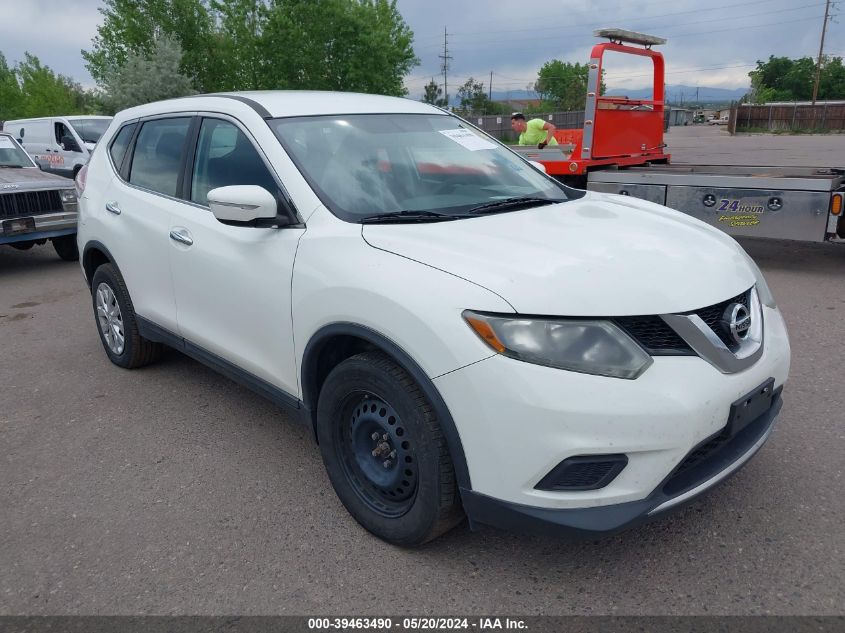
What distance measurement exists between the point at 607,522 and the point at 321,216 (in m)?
1.65

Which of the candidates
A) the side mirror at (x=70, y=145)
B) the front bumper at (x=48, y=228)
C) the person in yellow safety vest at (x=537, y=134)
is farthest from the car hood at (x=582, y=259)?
the side mirror at (x=70, y=145)

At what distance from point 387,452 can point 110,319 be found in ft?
9.99

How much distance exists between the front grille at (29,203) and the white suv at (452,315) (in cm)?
557

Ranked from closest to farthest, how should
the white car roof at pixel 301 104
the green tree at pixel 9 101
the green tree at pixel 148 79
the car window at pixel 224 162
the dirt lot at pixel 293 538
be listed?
the dirt lot at pixel 293 538 < the car window at pixel 224 162 < the white car roof at pixel 301 104 < the green tree at pixel 148 79 < the green tree at pixel 9 101

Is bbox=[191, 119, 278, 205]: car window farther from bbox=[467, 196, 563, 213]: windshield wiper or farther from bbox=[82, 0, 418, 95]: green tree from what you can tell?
bbox=[82, 0, 418, 95]: green tree

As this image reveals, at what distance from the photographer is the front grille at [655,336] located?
227 centimetres

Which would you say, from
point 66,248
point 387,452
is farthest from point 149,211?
point 66,248

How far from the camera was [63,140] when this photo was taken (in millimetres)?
15805

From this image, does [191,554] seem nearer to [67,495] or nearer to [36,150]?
[67,495]

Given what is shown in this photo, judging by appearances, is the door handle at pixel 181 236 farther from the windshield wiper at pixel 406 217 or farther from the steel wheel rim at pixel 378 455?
the steel wheel rim at pixel 378 455

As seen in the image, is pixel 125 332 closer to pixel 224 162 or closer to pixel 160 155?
pixel 160 155

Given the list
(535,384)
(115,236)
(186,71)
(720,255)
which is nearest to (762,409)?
(720,255)

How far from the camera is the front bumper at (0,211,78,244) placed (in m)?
8.43

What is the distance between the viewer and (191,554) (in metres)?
Answer: 2.82
